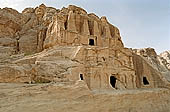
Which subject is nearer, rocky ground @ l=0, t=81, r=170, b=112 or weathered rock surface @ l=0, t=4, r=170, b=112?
rocky ground @ l=0, t=81, r=170, b=112

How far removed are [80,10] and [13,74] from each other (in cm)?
2520

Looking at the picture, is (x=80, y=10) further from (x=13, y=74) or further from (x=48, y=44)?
(x=13, y=74)

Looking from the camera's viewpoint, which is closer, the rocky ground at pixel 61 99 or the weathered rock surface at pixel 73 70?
the rocky ground at pixel 61 99

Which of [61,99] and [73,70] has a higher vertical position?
[73,70]

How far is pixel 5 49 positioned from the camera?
31125 mm

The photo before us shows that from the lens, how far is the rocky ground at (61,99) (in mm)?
10953

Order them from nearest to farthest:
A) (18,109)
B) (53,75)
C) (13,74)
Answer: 1. (18,109)
2. (13,74)
3. (53,75)

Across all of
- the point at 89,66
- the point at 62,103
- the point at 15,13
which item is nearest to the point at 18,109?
the point at 62,103

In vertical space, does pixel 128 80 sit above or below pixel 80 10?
below

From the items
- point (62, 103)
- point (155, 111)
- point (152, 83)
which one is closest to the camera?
point (62, 103)

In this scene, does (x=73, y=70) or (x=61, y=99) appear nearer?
(x=61, y=99)

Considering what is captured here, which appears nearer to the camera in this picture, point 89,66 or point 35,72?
point 35,72

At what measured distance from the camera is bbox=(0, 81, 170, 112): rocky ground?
35.9 feet

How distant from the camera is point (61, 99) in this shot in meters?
12.5
